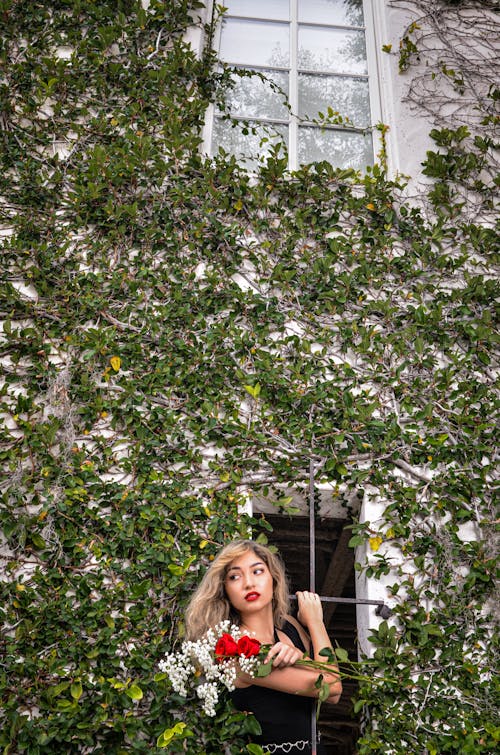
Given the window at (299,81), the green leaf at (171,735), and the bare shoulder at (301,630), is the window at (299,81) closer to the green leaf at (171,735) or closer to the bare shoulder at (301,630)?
the bare shoulder at (301,630)

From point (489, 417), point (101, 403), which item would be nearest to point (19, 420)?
point (101, 403)

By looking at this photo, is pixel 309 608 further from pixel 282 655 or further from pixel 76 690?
pixel 76 690

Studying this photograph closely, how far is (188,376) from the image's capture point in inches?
139

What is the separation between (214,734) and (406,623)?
893 millimetres

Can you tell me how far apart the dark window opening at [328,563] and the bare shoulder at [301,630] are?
101cm

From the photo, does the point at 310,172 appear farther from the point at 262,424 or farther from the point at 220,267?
the point at 262,424

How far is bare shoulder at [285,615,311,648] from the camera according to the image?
→ 9.68 ft

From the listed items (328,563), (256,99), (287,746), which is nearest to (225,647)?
(287,746)

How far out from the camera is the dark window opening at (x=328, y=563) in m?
4.90

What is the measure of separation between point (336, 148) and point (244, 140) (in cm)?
54

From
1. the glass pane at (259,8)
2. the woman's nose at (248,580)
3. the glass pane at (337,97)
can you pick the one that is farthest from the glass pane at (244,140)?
the woman's nose at (248,580)

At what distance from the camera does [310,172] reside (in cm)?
420

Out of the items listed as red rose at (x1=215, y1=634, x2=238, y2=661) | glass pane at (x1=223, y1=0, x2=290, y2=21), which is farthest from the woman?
glass pane at (x1=223, y1=0, x2=290, y2=21)

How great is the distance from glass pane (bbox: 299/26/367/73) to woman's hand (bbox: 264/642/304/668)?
345cm
